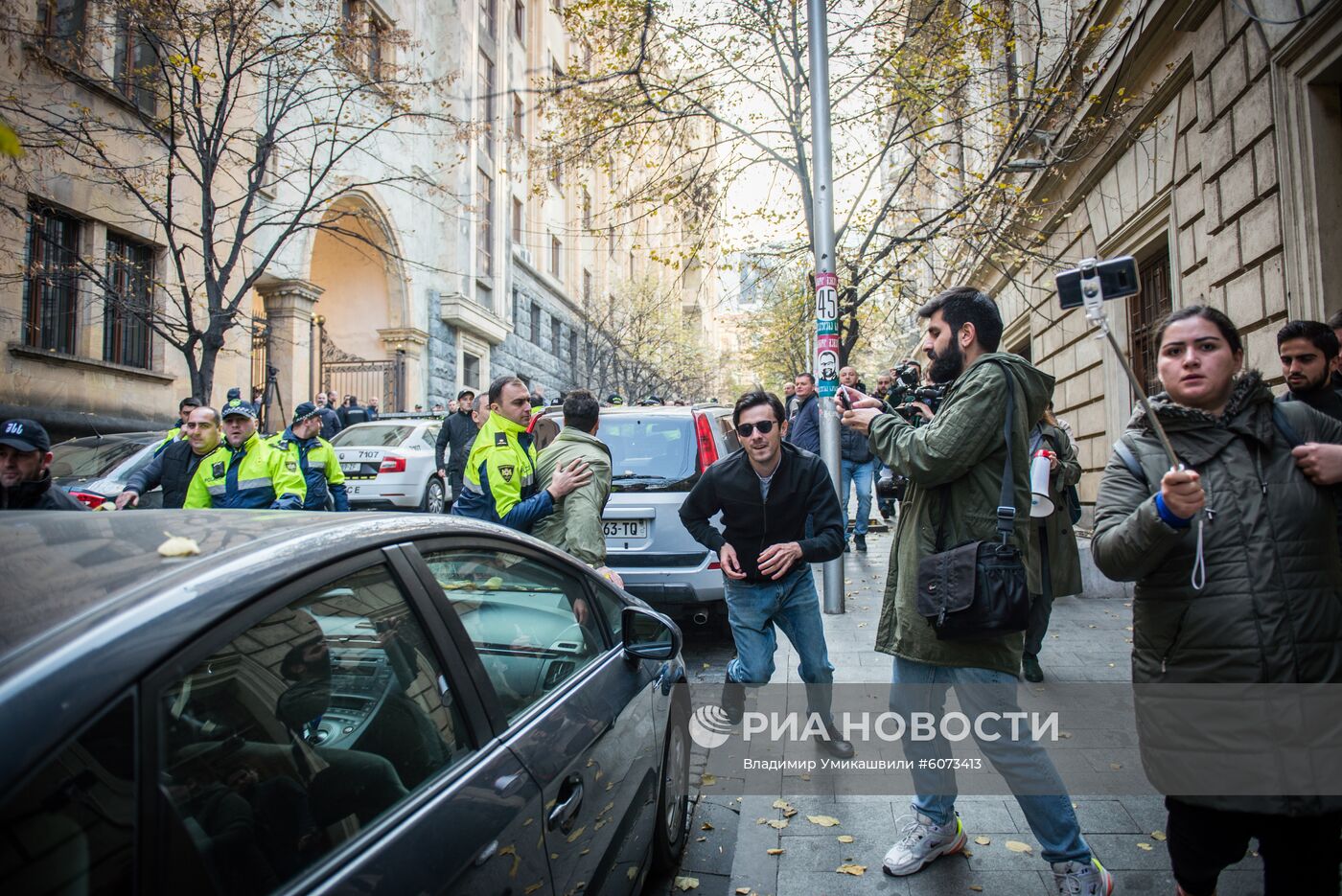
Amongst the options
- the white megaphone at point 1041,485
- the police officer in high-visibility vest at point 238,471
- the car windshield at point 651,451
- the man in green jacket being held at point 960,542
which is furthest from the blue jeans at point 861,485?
the man in green jacket being held at point 960,542

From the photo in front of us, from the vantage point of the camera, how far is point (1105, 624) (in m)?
6.73

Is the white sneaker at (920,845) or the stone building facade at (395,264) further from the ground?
the stone building facade at (395,264)

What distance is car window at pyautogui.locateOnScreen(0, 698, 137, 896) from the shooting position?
932 mm

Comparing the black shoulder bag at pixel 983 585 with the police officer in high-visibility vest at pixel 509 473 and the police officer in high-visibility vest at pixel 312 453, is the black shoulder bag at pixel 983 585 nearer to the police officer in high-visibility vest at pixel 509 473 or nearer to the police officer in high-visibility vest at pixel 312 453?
the police officer in high-visibility vest at pixel 509 473

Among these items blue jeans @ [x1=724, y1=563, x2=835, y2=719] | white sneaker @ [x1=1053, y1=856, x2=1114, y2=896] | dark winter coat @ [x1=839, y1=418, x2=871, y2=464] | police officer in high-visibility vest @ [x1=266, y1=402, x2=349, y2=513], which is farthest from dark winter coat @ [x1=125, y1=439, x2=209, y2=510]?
dark winter coat @ [x1=839, y1=418, x2=871, y2=464]

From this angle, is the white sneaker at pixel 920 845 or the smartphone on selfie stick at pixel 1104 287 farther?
the white sneaker at pixel 920 845

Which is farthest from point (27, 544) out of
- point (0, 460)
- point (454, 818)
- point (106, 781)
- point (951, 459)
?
point (0, 460)

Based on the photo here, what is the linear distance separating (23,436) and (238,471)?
6.18 feet

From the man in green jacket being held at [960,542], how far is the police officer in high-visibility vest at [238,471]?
4.71 m

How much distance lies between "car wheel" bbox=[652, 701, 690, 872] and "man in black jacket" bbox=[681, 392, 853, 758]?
30.1 inches

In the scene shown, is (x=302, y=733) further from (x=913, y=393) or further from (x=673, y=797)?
(x=913, y=393)

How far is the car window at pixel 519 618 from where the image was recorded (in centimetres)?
212

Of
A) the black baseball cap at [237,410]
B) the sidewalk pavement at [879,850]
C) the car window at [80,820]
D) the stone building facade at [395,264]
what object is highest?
the stone building facade at [395,264]

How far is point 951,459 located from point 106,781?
244 centimetres
